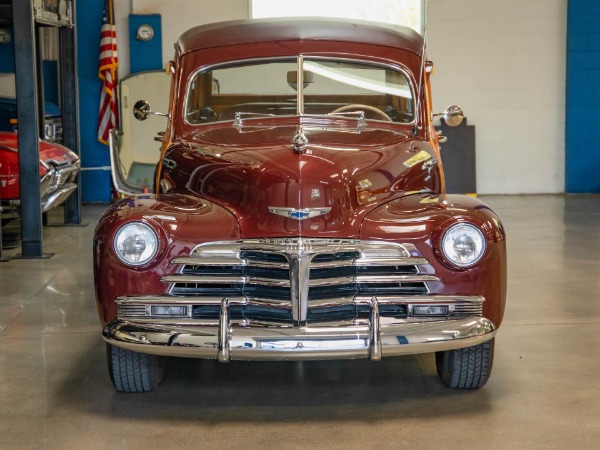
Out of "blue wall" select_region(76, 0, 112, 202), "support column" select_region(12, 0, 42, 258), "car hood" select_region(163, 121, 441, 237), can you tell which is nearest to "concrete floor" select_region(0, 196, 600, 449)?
"car hood" select_region(163, 121, 441, 237)

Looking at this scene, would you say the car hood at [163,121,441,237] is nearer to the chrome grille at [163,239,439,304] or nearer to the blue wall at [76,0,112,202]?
the chrome grille at [163,239,439,304]

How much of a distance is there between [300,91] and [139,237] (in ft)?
4.75

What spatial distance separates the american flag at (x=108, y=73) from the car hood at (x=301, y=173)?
790 centimetres

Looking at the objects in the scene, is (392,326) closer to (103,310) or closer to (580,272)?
(103,310)

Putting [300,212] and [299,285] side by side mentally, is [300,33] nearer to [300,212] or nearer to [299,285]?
[300,212]

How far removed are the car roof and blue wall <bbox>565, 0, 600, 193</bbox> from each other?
8.65 m

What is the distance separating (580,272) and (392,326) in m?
3.97

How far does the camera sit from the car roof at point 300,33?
5.29 metres

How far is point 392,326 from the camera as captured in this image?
3908 mm

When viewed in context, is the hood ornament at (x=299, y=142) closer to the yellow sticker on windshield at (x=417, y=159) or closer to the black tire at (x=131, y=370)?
the yellow sticker on windshield at (x=417, y=159)

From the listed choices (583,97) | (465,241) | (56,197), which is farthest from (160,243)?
(583,97)

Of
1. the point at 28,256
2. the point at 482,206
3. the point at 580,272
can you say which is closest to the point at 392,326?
the point at 482,206

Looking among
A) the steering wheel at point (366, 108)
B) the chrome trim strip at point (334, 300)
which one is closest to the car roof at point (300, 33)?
the steering wheel at point (366, 108)

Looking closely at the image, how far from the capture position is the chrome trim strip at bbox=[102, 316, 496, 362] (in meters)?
3.80
